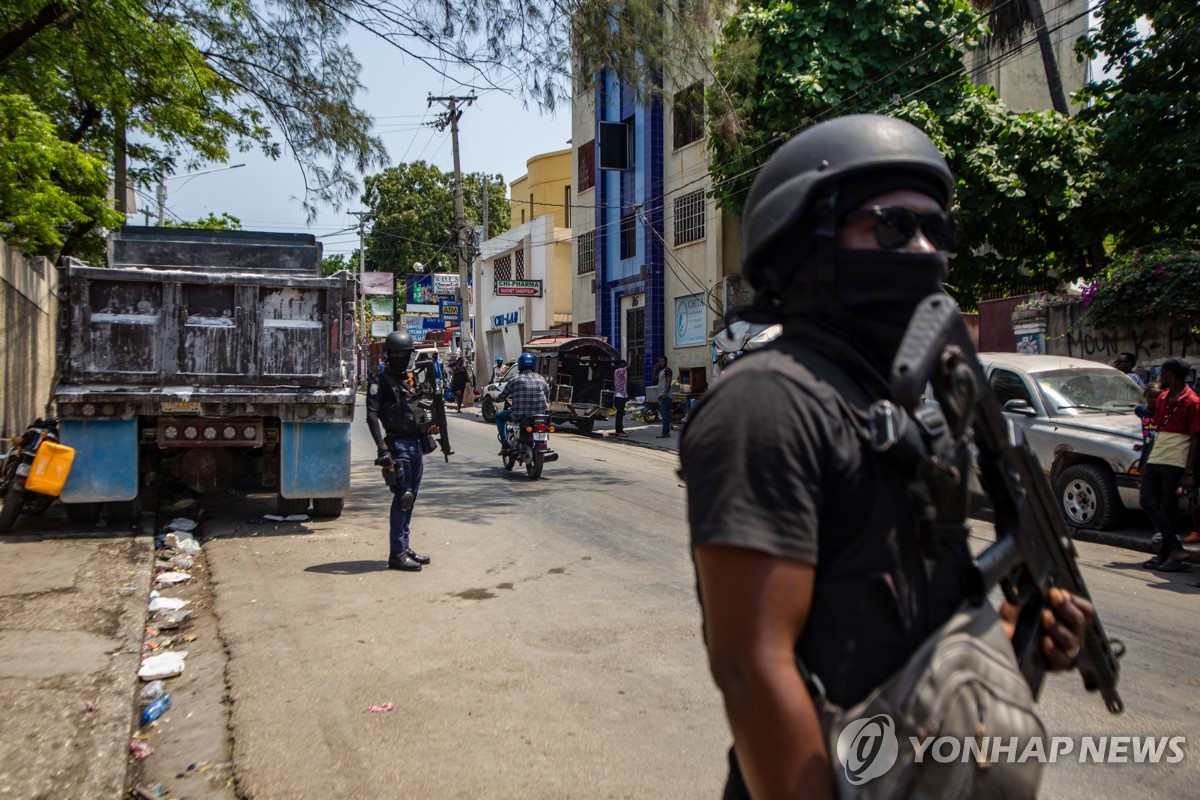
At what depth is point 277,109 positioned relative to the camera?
33.2 feet

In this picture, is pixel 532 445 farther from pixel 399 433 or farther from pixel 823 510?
pixel 823 510

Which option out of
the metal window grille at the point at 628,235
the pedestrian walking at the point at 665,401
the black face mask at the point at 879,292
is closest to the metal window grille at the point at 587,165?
the metal window grille at the point at 628,235

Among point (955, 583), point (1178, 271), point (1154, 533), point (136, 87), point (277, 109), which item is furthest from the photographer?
point (1178, 271)

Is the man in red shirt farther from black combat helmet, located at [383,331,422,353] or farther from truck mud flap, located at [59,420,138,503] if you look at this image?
truck mud flap, located at [59,420,138,503]

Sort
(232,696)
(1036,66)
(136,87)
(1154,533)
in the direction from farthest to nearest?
(1036,66), (136,87), (1154,533), (232,696)

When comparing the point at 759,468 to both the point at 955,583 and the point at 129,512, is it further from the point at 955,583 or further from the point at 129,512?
the point at 129,512

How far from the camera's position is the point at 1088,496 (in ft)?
31.1

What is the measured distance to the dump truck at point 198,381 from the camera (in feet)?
29.0

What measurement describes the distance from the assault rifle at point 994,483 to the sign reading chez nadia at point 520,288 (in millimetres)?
32985

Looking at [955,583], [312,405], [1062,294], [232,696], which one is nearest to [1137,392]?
[1062,294]

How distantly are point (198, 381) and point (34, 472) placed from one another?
1631 millimetres

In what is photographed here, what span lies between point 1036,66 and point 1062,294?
12425 mm

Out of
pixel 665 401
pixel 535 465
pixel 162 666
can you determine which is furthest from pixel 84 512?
pixel 665 401

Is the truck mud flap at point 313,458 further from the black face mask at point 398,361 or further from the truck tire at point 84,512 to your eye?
the truck tire at point 84,512
